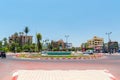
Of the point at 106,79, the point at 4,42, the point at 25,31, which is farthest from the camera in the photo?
the point at 4,42

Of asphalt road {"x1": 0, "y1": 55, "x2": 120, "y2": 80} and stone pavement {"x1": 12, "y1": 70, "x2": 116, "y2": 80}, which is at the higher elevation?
stone pavement {"x1": 12, "y1": 70, "x2": 116, "y2": 80}

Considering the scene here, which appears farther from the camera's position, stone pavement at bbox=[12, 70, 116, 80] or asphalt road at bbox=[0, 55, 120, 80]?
asphalt road at bbox=[0, 55, 120, 80]

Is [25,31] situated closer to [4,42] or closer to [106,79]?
[4,42]

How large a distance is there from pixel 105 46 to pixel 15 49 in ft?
167

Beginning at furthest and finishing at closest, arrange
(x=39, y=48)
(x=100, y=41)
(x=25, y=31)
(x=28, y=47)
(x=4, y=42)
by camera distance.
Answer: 1. (x=100, y=41)
2. (x=4, y=42)
3. (x=25, y=31)
4. (x=28, y=47)
5. (x=39, y=48)

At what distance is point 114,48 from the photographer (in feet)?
457

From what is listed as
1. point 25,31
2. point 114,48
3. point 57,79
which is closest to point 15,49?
point 25,31

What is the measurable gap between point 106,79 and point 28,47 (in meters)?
131

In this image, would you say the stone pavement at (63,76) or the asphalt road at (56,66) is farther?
the asphalt road at (56,66)

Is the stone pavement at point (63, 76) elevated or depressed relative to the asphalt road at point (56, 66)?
elevated

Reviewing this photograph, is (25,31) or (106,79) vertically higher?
(25,31)

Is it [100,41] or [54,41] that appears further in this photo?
[100,41]

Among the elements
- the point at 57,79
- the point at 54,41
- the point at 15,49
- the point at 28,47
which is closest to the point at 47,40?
the point at 54,41

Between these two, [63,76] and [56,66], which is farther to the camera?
[56,66]
